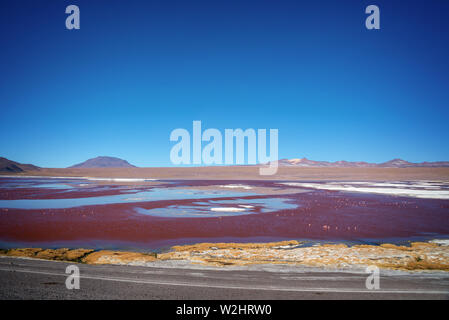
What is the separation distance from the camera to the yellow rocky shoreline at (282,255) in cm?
811

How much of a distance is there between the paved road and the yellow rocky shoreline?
3.62 ft

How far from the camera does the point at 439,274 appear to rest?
6973 millimetres

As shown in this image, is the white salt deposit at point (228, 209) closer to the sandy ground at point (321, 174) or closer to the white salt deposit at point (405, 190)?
the white salt deposit at point (405, 190)

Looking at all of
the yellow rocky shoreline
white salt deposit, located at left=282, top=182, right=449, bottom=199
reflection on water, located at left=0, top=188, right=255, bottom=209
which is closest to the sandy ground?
white salt deposit, located at left=282, top=182, right=449, bottom=199

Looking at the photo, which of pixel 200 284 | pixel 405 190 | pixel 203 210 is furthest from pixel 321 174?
pixel 200 284

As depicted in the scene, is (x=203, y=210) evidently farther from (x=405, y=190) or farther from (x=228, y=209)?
(x=405, y=190)

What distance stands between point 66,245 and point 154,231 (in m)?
3.73

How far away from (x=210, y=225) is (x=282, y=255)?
5845mm

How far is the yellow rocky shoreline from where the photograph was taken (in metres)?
8.11

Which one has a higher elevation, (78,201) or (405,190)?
(78,201)

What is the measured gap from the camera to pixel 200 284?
604 centimetres
